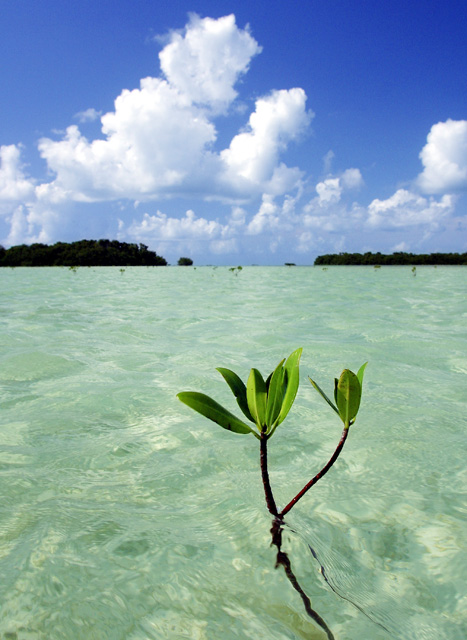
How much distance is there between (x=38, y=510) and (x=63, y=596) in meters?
0.52

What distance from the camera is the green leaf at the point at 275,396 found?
3.69ft

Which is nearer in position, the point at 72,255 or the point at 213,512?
the point at 213,512

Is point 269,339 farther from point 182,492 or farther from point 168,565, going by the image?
point 168,565

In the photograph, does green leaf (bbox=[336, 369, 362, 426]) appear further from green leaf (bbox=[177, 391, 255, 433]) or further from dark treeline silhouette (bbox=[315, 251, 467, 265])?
dark treeline silhouette (bbox=[315, 251, 467, 265])

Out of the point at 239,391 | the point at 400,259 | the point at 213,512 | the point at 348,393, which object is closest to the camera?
the point at 348,393

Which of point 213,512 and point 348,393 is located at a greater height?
point 348,393

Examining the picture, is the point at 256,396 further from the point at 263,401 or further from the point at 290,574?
the point at 290,574

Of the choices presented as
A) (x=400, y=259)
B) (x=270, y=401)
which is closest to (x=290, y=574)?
(x=270, y=401)

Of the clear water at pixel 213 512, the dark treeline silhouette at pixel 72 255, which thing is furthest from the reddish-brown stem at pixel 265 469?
the dark treeline silhouette at pixel 72 255

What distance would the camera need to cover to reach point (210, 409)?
1.09 meters

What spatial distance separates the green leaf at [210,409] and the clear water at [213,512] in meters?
0.48

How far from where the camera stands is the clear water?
3.54 feet

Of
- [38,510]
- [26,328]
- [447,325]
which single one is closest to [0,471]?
[38,510]

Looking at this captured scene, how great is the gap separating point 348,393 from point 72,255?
298 feet
